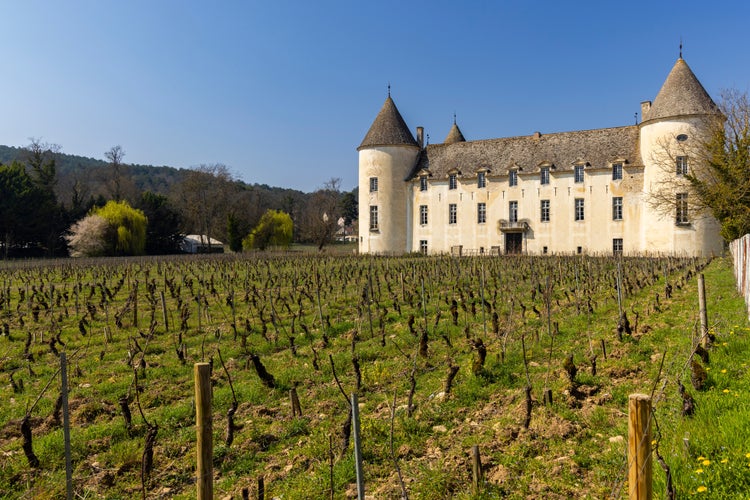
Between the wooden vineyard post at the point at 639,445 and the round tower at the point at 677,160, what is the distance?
33.3 metres

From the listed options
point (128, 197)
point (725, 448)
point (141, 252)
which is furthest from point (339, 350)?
point (128, 197)

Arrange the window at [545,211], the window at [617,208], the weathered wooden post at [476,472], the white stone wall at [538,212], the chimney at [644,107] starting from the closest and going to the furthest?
the weathered wooden post at [476,472] < the white stone wall at [538,212] < the window at [617,208] < the chimney at [644,107] < the window at [545,211]

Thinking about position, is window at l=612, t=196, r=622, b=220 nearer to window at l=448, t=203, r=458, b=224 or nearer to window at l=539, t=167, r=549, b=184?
window at l=539, t=167, r=549, b=184

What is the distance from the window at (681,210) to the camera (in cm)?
3229

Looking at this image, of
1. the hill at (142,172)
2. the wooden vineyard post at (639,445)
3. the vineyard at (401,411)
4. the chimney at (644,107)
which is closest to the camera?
the wooden vineyard post at (639,445)

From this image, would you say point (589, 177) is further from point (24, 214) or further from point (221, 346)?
point (24, 214)

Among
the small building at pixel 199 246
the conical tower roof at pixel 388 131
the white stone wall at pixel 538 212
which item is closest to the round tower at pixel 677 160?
the white stone wall at pixel 538 212

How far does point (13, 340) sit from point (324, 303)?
7.09 meters

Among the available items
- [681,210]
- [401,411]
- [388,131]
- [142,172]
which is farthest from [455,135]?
[142,172]

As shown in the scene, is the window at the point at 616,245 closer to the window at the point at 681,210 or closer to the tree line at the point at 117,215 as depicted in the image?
the window at the point at 681,210

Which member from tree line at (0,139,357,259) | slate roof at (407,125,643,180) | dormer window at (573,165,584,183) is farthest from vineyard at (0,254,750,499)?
tree line at (0,139,357,259)

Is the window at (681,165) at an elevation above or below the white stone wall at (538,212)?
above

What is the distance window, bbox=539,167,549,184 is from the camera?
3812 cm

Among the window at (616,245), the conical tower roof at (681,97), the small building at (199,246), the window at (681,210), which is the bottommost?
the window at (616,245)
